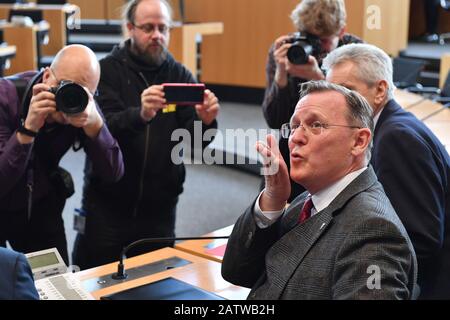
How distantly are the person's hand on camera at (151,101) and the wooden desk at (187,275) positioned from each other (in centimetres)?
Result: 55

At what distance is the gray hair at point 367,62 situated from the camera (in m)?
2.25

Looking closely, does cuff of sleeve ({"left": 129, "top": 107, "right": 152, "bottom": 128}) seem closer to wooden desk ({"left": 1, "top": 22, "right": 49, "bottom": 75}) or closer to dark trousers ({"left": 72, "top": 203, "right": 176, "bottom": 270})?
dark trousers ({"left": 72, "top": 203, "right": 176, "bottom": 270})

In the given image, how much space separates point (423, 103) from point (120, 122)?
105 inches

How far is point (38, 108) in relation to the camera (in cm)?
221

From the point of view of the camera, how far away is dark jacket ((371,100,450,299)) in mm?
2084

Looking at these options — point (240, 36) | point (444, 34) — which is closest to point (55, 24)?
point (240, 36)

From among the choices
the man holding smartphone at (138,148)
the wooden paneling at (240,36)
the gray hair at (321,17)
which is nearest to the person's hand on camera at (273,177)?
the man holding smartphone at (138,148)

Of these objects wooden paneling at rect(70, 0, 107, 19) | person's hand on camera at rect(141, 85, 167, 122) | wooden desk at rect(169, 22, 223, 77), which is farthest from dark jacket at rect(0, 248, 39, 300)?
wooden paneling at rect(70, 0, 107, 19)

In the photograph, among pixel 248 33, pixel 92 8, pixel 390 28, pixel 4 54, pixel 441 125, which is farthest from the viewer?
pixel 92 8

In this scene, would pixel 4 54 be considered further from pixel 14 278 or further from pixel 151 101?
pixel 14 278

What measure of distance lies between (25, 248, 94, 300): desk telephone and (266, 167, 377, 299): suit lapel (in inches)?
20.6

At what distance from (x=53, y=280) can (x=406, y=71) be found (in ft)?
13.7

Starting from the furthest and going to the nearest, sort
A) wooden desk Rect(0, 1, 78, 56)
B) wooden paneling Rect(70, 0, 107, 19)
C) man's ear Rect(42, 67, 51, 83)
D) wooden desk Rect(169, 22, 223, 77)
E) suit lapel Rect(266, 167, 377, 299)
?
wooden desk Rect(0, 1, 78, 56) → wooden paneling Rect(70, 0, 107, 19) → wooden desk Rect(169, 22, 223, 77) → man's ear Rect(42, 67, 51, 83) → suit lapel Rect(266, 167, 377, 299)

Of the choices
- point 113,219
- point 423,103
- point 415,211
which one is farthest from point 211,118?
point 423,103
